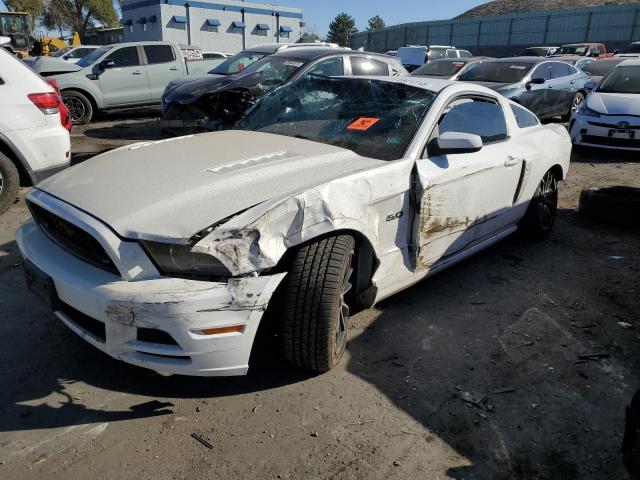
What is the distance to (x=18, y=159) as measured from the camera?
16.3ft

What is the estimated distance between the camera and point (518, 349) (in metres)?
3.18

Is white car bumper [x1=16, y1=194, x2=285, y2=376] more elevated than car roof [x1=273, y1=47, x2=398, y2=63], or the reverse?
car roof [x1=273, y1=47, x2=398, y2=63]

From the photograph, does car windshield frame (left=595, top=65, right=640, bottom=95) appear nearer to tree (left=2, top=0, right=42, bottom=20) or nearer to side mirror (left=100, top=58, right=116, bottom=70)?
side mirror (left=100, top=58, right=116, bottom=70)

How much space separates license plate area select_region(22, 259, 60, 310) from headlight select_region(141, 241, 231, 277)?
591 mm

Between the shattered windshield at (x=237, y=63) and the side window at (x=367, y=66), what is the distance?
216cm

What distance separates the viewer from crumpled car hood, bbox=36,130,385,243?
7.75 ft

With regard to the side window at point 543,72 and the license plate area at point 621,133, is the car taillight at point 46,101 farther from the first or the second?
the side window at point 543,72

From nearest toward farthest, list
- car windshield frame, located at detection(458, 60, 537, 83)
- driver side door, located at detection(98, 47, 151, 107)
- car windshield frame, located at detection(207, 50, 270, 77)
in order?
car windshield frame, located at detection(207, 50, 270, 77) → car windshield frame, located at detection(458, 60, 537, 83) → driver side door, located at detection(98, 47, 151, 107)

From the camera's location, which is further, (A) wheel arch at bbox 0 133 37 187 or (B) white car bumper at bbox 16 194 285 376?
(A) wheel arch at bbox 0 133 37 187

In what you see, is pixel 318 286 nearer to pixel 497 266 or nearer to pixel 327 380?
pixel 327 380

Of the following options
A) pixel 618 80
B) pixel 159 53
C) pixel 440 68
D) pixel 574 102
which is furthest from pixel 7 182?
pixel 574 102

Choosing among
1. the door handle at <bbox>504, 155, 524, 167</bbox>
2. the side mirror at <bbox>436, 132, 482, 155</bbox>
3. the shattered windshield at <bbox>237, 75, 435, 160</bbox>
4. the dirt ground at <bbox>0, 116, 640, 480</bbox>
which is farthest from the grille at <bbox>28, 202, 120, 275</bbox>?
the door handle at <bbox>504, 155, 524, 167</bbox>

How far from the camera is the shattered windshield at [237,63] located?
9734 millimetres

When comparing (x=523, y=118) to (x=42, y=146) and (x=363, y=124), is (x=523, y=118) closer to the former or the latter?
(x=363, y=124)
